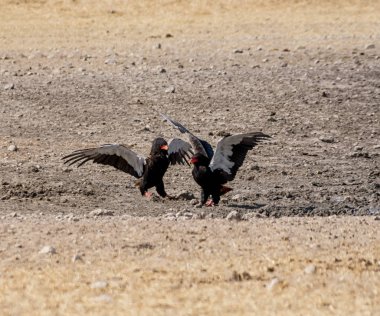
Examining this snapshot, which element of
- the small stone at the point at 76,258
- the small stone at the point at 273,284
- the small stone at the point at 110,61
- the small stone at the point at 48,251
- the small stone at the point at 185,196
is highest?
the small stone at the point at 273,284

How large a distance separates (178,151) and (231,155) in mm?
944

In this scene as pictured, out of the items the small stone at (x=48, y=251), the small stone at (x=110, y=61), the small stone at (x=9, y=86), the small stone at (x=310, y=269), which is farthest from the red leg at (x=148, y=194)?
the small stone at (x=110, y=61)

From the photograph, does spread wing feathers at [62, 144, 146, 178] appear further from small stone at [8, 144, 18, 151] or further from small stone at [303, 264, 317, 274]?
small stone at [303, 264, 317, 274]

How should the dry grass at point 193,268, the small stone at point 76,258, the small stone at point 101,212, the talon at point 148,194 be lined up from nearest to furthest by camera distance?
the dry grass at point 193,268 → the small stone at point 76,258 → the small stone at point 101,212 → the talon at point 148,194

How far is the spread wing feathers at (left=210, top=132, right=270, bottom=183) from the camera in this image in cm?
1177

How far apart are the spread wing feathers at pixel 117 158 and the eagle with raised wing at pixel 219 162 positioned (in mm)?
568

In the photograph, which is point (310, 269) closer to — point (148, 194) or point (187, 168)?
point (148, 194)

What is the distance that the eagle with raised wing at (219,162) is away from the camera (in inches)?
452

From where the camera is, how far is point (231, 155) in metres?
11.9

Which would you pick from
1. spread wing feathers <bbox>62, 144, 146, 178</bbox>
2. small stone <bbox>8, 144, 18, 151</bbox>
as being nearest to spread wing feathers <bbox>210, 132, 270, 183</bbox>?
spread wing feathers <bbox>62, 144, 146, 178</bbox>

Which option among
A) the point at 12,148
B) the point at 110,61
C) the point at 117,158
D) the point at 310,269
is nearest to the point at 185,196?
the point at 117,158

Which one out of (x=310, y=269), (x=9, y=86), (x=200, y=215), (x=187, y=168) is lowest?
(x=9, y=86)

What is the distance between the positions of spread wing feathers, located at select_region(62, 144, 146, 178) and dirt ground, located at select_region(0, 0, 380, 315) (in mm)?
234

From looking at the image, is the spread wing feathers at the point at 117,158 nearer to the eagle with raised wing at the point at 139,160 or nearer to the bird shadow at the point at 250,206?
the eagle with raised wing at the point at 139,160
